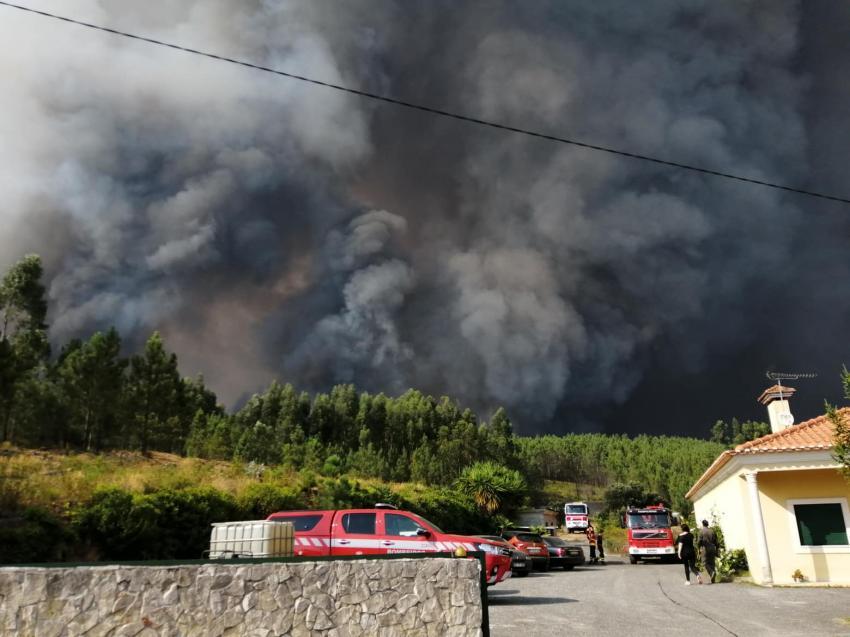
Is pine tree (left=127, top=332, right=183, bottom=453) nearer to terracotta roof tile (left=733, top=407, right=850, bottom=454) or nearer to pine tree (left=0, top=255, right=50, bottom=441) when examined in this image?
pine tree (left=0, top=255, right=50, bottom=441)

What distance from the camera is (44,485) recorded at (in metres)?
17.3

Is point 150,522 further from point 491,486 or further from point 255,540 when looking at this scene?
point 491,486

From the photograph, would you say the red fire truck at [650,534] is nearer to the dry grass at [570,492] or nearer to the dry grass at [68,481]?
the dry grass at [68,481]

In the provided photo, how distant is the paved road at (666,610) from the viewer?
997cm

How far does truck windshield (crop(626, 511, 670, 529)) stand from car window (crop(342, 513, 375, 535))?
22.3m

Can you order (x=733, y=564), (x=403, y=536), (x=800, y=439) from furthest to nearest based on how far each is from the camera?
1. (x=733, y=564)
2. (x=800, y=439)
3. (x=403, y=536)

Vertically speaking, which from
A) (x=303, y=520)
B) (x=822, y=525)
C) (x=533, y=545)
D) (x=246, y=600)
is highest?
(x=303, y=520)

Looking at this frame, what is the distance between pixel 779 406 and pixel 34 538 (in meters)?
27.3

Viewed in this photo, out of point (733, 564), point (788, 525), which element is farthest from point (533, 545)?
point (788, 525)

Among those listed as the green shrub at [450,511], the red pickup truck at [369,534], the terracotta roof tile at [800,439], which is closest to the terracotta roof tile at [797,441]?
the terracotta roof tile at [800,439]

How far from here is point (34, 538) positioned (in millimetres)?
13461

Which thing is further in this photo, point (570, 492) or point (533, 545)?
point (570, 492)

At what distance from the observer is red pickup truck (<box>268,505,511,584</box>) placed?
1269cm

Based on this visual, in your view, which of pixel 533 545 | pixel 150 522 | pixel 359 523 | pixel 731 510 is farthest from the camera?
pixel 533 545
